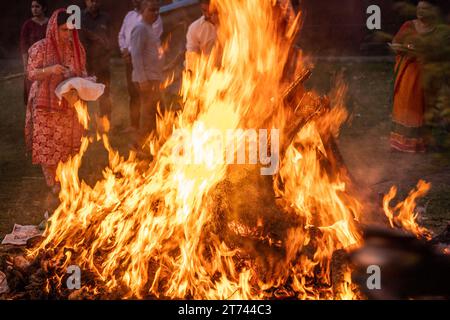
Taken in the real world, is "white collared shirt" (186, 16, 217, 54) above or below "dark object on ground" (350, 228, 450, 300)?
above

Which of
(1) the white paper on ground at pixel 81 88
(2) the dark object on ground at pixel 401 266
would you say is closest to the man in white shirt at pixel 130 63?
(1) the white paper on ground at pixel 81 88

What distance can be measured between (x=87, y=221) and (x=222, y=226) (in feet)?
4.50

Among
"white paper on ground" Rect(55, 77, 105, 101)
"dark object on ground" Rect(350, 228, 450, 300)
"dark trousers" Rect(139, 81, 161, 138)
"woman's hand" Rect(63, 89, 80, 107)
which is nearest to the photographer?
"dark object on ground" Rect(350, 228, 450, 300)

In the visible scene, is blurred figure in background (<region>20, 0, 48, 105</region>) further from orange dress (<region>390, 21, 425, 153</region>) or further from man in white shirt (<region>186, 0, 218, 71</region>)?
orange dress (<region>390, 21, 425, 153</region>)

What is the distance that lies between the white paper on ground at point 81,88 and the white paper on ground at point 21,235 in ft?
5.45

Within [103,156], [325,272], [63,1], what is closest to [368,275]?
[325,272]

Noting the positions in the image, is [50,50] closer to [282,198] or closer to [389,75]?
[282,198]

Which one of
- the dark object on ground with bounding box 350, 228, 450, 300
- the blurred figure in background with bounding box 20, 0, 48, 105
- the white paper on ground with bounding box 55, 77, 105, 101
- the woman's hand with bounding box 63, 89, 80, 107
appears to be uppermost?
the blurred figure in background with bounding box 20, 0, 48, 105

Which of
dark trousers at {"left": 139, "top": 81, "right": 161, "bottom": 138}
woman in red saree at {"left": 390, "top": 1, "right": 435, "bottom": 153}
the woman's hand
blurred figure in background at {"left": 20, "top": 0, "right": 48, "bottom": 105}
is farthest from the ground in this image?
blurred figure in background at {"left": 20, "top": 0, "right": 48, "bottom": 105}

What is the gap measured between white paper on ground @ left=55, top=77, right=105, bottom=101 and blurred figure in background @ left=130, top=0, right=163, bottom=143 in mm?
2270

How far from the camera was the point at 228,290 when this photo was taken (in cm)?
538

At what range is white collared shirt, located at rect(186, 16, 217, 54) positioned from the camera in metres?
10.1

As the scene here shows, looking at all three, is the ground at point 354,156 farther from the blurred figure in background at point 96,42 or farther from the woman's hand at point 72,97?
the woman's hand at point 72,97
